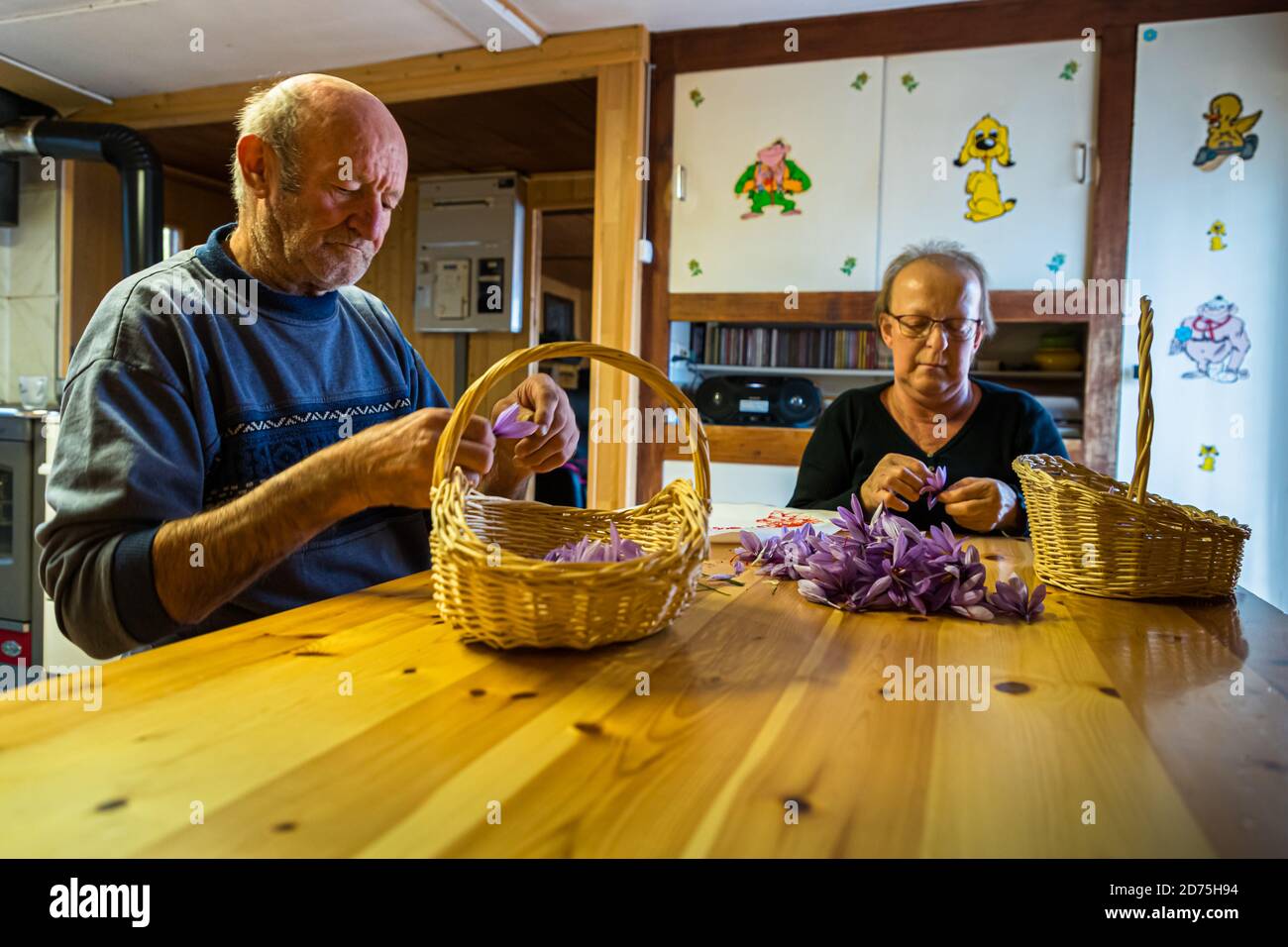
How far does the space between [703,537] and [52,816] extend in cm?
50

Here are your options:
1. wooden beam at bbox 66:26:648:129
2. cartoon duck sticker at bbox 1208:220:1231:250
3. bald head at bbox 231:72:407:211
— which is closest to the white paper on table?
bald head at bbox 231:72:407:211

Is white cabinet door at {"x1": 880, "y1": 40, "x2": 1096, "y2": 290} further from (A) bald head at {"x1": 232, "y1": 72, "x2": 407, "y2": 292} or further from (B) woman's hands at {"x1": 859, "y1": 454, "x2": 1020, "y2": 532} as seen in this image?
(A) bald head at {"x1": 232, "y1": 72, "x2": 407, "y2": 292}

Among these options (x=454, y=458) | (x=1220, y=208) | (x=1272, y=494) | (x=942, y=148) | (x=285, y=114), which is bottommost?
(x=1272, y=494)

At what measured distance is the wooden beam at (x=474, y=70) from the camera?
346cm

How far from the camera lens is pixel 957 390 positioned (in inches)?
82.7

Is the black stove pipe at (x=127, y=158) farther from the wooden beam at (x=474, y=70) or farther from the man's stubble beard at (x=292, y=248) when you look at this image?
the man's stubble beard at (x=292, y=248)

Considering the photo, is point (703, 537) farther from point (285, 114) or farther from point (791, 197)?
point (791, 197)

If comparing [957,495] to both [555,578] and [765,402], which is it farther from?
[765,402]

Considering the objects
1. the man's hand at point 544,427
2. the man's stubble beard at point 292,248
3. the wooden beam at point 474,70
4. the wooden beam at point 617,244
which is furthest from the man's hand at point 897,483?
the wooden beam at point 474,70

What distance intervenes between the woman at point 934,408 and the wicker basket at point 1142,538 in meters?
0.81

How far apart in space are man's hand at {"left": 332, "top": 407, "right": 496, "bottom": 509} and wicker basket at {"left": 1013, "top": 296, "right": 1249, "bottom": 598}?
2.22ft

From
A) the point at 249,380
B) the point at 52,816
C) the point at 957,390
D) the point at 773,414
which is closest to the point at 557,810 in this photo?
the point at 52,816

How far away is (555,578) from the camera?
0.69 m

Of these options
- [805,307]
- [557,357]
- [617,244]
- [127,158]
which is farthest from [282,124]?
[127,158]
